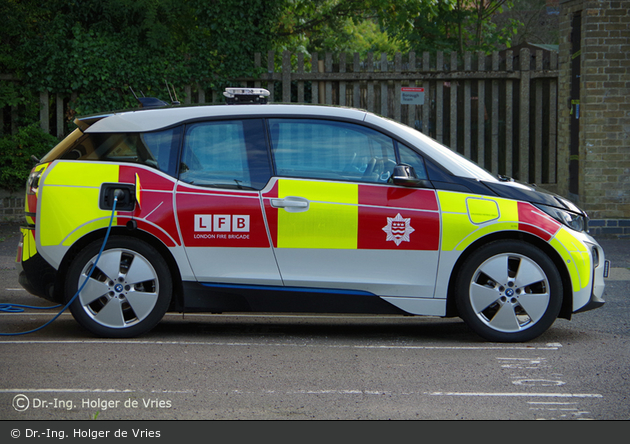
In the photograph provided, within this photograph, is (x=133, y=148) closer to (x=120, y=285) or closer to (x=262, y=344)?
(x=120, y=285)

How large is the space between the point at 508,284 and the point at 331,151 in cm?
157

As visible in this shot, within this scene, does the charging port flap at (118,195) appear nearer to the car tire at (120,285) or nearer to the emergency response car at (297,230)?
the emergency response car at (297,230)

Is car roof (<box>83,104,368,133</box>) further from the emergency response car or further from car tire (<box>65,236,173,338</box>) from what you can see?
car tire (<box>65,236,173,338</box>)

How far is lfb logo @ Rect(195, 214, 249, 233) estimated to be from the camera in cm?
546

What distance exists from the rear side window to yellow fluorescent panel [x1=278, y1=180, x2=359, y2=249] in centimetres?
89

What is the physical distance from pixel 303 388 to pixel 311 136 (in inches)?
76.2

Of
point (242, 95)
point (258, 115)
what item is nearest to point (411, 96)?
point (242, 95)

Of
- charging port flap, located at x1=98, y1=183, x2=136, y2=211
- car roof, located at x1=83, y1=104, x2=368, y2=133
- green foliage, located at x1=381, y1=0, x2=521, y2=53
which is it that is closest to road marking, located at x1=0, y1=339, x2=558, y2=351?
charging port flap, located at x1=98, y1=183, x2=136, y2=211

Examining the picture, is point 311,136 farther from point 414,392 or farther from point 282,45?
point 282,45

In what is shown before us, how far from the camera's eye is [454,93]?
38.2 ft

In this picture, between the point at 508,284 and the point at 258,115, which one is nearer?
the point at 508,284

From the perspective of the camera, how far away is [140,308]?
18.1ft

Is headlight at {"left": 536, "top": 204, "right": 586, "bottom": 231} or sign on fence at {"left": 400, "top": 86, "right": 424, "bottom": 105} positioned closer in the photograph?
headlight at {"left": 536, "top": 204, "right": 586, "bottom": 231}

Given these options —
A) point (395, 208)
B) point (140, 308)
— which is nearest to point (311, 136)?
point (395, 208)
